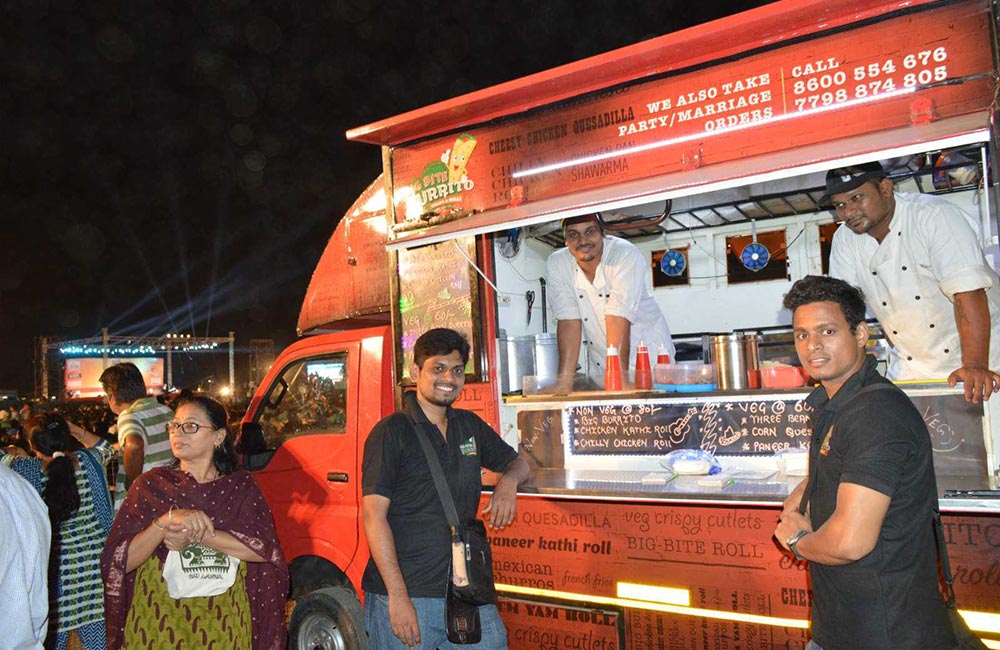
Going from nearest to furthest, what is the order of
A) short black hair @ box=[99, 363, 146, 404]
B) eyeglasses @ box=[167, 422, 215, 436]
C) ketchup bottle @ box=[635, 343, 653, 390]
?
eyeglasses @ box=[167, 422, 215, 436], ketchup bottle @ box=[635, 343, 653, 390], short black hair @ box=[99, 363, 146, 404]

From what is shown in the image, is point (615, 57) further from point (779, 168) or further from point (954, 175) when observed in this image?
point (954, 175)

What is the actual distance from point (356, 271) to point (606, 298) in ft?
6.38

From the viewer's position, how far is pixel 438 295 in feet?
14.3

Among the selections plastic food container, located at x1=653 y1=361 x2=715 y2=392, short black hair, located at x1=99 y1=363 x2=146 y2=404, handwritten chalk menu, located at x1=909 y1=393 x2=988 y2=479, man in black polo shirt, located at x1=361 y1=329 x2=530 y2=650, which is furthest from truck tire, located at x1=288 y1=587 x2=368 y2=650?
handwritten chalk menu, located at x1=909 y1=393 x2=988 y2=479

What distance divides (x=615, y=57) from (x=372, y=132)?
1.74m

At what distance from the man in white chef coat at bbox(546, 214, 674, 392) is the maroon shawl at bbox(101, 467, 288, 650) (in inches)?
92.2

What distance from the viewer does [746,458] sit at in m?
3.83

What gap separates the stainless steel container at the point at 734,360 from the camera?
3.96m

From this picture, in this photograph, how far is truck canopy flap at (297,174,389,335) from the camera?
484cm

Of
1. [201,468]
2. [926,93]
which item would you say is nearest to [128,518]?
[201,468]

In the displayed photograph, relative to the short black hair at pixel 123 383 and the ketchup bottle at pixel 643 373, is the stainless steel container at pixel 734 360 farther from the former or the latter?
the short black hair at pixel 123 383

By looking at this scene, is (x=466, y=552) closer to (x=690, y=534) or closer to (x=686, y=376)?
(x=690, y=534)

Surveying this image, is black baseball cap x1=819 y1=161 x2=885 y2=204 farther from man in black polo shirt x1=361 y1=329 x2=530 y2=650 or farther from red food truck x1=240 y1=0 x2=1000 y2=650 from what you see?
man in black polo shirt x1=361 y1=329 x2=530 y2=650

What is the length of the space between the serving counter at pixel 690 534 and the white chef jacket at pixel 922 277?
1.67 ft
